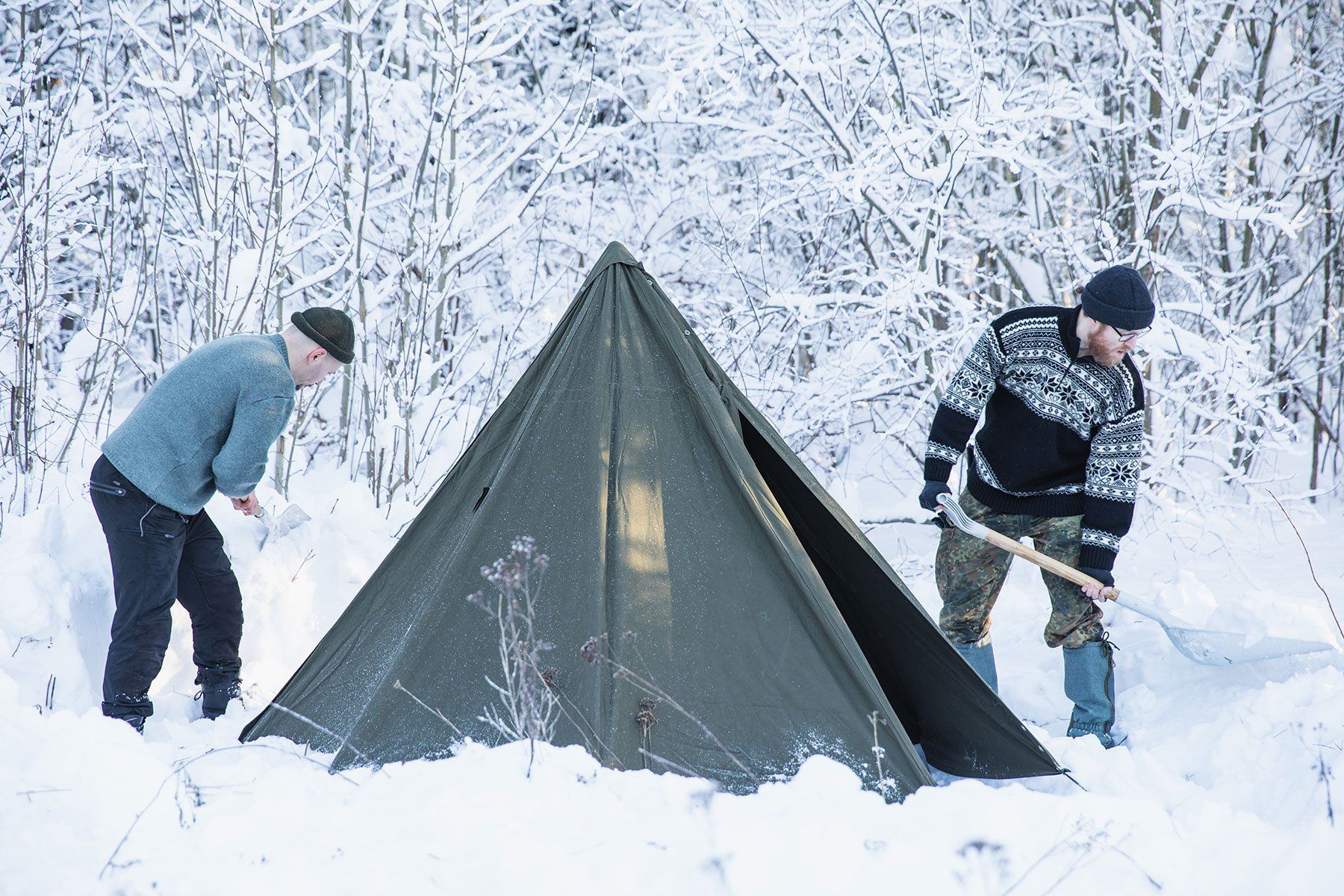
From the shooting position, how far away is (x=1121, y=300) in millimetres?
3033

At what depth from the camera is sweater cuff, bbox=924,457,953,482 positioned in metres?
3.34

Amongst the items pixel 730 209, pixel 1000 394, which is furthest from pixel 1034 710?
pixel 730 209

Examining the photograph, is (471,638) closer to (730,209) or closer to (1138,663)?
(1138,663)

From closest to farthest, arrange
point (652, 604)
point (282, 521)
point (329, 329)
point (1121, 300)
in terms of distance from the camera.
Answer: point (652, 604), point (1121, 300), point (329, 329), point (282, 521)

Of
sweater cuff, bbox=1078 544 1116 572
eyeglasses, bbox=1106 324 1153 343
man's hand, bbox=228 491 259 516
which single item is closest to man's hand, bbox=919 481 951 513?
sweater cuff, bbox=1078 544 1116 572

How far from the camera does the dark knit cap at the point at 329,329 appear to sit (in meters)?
3.13

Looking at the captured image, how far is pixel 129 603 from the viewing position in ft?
9.98

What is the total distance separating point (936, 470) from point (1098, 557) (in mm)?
590

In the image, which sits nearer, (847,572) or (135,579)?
(135,579)

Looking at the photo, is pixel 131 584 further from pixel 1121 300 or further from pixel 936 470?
pixel 1121 300

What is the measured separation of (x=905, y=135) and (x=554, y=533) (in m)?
3.46

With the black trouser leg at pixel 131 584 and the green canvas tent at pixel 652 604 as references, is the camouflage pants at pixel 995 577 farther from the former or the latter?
the black trouser leg at pixel 131 584

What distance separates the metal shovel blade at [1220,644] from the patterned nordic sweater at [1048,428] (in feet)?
1.33

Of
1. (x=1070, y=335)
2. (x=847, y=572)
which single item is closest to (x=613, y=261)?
(x=847, y=572)
